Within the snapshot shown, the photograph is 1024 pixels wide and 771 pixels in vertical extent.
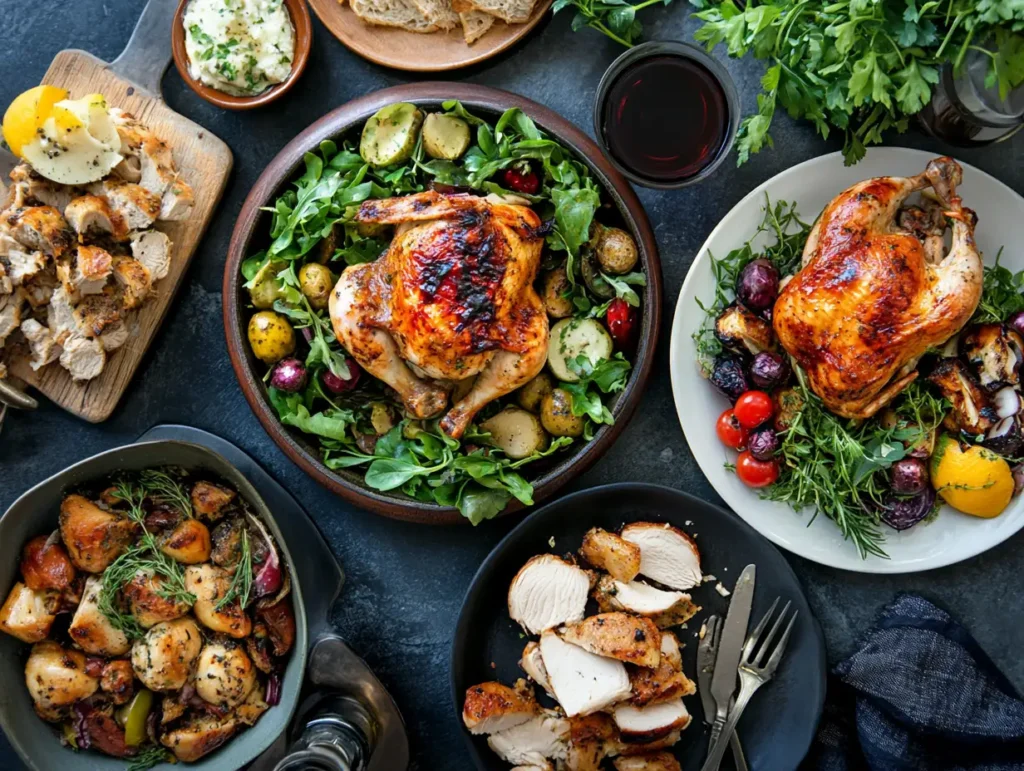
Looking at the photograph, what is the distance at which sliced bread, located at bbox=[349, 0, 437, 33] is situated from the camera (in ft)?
8.13

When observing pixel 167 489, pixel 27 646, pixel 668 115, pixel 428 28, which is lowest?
pixel 27 646

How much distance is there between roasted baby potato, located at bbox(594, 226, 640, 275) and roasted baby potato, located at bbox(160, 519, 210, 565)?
4.36 feet

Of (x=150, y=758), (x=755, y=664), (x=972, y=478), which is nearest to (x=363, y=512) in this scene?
(x=150, y=758)

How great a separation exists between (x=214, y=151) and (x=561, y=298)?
111 centimetres

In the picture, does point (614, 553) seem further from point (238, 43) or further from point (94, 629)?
point (238, 43)

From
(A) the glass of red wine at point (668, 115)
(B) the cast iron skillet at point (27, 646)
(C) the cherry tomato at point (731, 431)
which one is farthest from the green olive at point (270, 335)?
(C) the cherry tomato at point (731, 431)

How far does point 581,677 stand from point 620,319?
993 mm

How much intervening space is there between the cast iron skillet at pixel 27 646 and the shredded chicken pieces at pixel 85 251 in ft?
0.96

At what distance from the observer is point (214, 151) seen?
2.56m

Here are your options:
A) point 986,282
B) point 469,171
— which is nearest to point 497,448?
point 469,171

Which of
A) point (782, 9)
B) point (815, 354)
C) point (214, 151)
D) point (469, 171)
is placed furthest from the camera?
point (214, 151)

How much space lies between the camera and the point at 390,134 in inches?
93.5

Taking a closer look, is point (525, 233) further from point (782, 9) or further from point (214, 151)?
point (214, 151)

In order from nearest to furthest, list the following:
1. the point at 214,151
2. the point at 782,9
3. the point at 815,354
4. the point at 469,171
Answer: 1. the point at 782,9
2. the point at 815,354
3. the point at 469,171
4. the point at 214,151
